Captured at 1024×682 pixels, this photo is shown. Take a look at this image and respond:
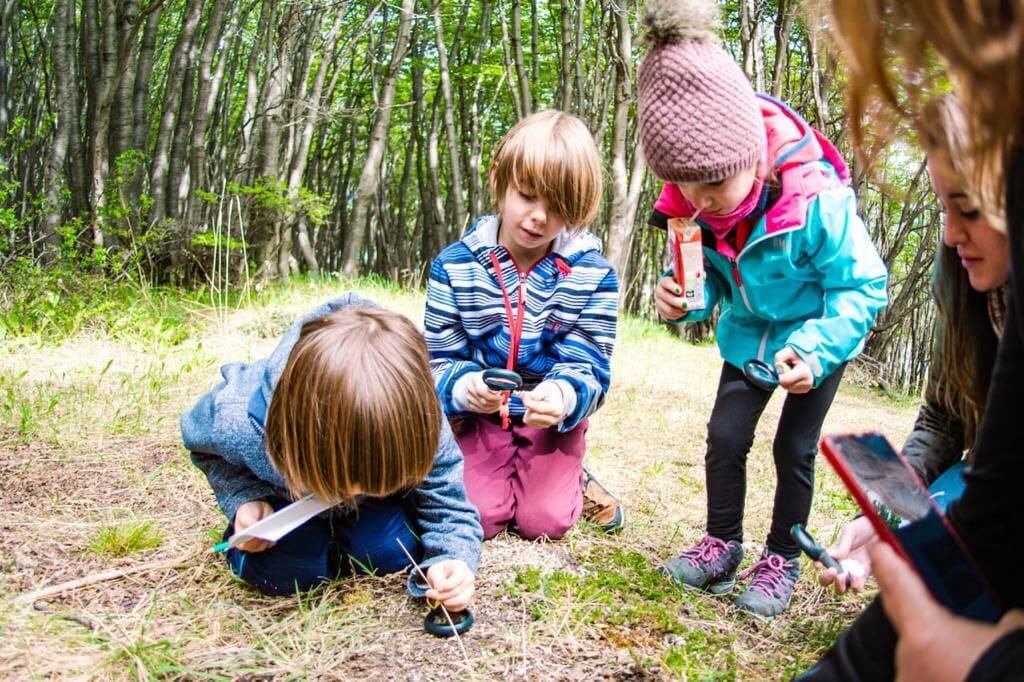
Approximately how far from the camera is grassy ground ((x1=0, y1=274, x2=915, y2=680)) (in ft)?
5.37

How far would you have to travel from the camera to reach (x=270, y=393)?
70.7 inches

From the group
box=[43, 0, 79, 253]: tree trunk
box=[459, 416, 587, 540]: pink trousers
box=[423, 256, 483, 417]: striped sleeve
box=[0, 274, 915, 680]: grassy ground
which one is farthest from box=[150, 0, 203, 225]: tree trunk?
box=[459, 416, 587, 540]: pink trousers

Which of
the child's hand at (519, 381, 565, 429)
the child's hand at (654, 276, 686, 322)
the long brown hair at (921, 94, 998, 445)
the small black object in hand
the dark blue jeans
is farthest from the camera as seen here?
the child's hand at (519, 381, 565, 429)

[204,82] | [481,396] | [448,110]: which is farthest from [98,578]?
[448,110]

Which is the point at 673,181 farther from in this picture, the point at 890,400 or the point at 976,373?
the point at 890,400

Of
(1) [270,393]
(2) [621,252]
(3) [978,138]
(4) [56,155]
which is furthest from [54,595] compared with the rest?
(2) [621,252]

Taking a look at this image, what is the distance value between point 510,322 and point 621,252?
5156mm

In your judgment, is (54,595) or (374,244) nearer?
(54,595)

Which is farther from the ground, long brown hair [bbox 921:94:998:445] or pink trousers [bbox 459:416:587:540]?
long brown hair [bbox 921:94:998:445]

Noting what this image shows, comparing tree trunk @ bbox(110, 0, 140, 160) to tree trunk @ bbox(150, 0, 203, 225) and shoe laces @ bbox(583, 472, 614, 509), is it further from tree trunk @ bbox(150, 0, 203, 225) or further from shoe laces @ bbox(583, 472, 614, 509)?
shoe laces @ bbox(583, 472, 614, 509)

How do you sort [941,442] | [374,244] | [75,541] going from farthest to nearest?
[374,244] < [75,541] < [941,442]

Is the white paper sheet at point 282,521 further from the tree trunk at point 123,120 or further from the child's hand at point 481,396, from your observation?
the tree trunk at point 123,120

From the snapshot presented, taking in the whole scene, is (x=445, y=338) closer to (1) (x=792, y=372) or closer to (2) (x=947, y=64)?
(1) (x=792, y=372)

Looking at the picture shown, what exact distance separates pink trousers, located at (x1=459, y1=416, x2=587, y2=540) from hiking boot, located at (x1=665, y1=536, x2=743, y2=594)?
387mm
